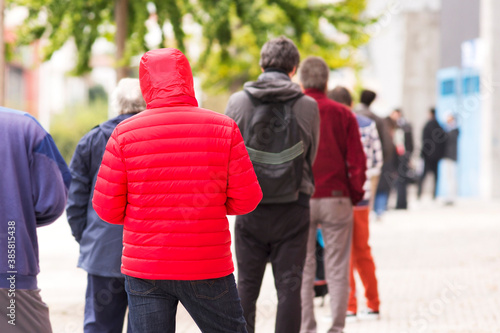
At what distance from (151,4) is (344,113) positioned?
357 centimetres

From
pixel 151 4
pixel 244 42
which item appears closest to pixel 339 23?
pixel 151 4

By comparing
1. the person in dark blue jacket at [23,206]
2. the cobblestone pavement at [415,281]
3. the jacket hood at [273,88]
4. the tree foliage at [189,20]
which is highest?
the tree foliage at [189,20]

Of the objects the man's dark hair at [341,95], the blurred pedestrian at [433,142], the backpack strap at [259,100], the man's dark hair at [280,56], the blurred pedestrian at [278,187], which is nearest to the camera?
the blurred pedestrian at [278,187]

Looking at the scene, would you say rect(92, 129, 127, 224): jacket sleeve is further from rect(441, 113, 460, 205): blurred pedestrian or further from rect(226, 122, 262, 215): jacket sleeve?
rect(441, 113, 460, 205): blurred pedestrian

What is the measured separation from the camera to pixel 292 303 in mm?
5066

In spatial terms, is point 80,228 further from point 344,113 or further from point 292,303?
point 344,113

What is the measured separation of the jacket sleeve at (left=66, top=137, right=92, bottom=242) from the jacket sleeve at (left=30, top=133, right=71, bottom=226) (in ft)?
3.83

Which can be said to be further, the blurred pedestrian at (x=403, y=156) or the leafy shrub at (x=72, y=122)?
the leafy shrub at (x=72, y=122)

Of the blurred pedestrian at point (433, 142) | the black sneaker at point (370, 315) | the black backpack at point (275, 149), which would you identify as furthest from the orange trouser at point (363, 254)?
the blurred pedestrian at point (433, 142)

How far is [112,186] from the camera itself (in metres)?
3.54

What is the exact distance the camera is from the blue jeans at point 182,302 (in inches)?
137

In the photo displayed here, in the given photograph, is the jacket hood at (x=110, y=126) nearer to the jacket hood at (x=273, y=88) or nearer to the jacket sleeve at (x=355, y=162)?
the jacket hood at (x=273, y=88)

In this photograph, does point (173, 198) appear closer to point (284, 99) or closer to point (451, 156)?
point (284, 99)

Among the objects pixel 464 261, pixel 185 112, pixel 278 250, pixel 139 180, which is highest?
pixel 185 112
